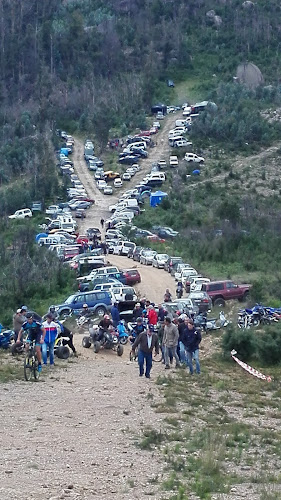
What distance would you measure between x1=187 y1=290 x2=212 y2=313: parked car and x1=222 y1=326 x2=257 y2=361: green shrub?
27.7ft

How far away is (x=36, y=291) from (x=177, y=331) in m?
17.0

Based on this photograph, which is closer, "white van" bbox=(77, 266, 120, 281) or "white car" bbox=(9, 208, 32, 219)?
"white van" bbox=(77, 266, 120, 281)

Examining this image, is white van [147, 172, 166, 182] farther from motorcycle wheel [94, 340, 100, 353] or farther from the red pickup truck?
motorcycle wheel [94, 340, 100, 353]

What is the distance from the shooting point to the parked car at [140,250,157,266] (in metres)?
46.0

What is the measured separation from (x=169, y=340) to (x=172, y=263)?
24.0 metres

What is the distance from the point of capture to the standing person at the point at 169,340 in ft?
65.5

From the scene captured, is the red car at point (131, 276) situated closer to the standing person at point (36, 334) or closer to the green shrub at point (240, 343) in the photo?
the green shrub at point (240, 343)

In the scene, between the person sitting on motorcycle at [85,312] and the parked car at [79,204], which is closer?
the person sitting on motorcycle at [85,312]

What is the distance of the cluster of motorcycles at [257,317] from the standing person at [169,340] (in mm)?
8387

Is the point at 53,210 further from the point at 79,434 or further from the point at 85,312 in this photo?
the point at 79,434

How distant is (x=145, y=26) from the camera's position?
109m

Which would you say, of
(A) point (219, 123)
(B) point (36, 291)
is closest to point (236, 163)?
(A) point (219, 123)

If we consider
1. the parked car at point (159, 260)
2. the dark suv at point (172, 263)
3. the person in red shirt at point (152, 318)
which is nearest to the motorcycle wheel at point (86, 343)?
the person in red shirt at point (152, 318)

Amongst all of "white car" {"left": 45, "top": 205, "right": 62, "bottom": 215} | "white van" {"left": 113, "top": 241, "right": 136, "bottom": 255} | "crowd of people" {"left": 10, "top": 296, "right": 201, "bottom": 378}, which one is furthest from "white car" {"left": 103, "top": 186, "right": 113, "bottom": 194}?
"crowd of people" {"left": 10, "top": 296, "right": 201, "bottom": 378}
